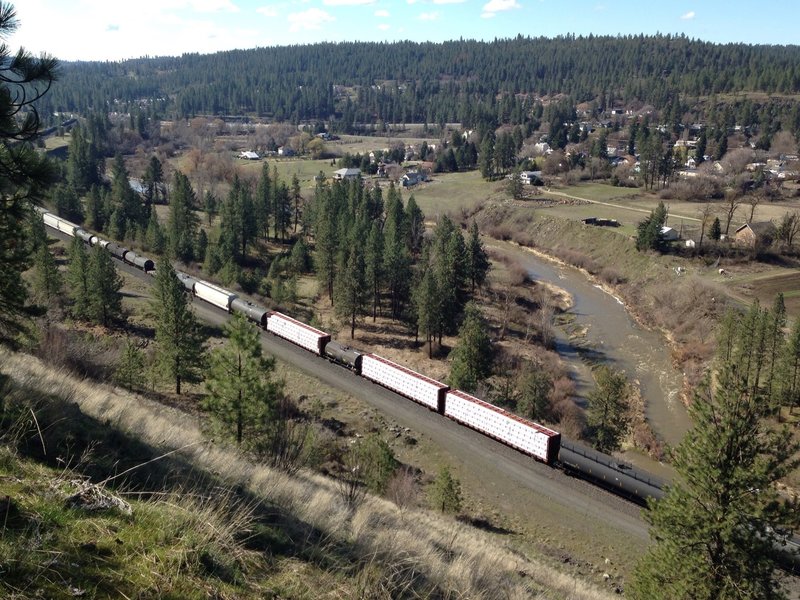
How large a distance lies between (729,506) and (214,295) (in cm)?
4670

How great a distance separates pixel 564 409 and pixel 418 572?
3404 cm

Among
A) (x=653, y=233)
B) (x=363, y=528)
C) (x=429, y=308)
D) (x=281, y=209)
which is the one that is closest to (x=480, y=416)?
(x=429, y=308)

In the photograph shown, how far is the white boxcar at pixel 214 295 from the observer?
51.3 m

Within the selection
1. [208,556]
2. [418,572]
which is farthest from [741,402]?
[208,556]

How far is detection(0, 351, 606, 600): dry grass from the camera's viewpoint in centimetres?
891

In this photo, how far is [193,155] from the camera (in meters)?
131

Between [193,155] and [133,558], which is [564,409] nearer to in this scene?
[133,558]

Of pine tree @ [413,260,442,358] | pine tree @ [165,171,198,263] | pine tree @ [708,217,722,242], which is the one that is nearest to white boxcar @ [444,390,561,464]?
pine tree @ [413,260,442,358]

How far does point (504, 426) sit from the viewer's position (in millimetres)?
32719

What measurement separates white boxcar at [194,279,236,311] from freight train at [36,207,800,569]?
5.8 inches

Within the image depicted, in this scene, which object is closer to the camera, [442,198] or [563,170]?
[442,198]

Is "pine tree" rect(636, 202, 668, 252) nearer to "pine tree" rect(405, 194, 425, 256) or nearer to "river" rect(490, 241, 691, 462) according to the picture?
"river" rect(490, 241, 691, 462)

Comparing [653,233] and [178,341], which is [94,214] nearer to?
[178,341]

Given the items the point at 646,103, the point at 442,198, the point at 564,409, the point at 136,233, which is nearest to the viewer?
the point at 564,409
